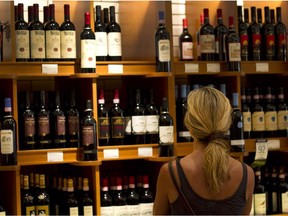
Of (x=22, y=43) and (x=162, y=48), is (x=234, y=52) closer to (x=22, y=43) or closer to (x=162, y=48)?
(x=162, y=48)

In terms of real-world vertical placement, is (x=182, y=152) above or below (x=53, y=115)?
below

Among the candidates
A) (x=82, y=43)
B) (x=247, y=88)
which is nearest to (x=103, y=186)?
(x=82, y=43)

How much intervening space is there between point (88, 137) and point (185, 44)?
977 mm

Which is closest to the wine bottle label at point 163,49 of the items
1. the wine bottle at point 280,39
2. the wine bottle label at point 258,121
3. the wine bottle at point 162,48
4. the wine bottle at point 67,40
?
the wine bottle at point 162,48

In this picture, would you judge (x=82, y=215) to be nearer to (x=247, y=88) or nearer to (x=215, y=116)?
(x=247, y=88)

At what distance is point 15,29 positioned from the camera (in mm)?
3764

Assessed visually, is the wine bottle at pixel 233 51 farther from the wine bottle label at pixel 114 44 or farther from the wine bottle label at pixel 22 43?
the wine bottle label at pixel 22 43

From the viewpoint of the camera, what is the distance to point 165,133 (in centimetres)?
398

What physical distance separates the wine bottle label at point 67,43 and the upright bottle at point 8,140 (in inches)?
18.0

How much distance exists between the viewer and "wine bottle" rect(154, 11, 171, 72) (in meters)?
4.02

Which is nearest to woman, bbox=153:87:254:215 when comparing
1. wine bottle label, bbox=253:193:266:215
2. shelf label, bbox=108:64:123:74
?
shelf label, bbox=108:64:123:74

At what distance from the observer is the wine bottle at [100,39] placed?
392 cm

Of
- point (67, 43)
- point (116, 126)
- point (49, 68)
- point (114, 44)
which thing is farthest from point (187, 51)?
point (49, 68)

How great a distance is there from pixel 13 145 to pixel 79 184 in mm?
524
